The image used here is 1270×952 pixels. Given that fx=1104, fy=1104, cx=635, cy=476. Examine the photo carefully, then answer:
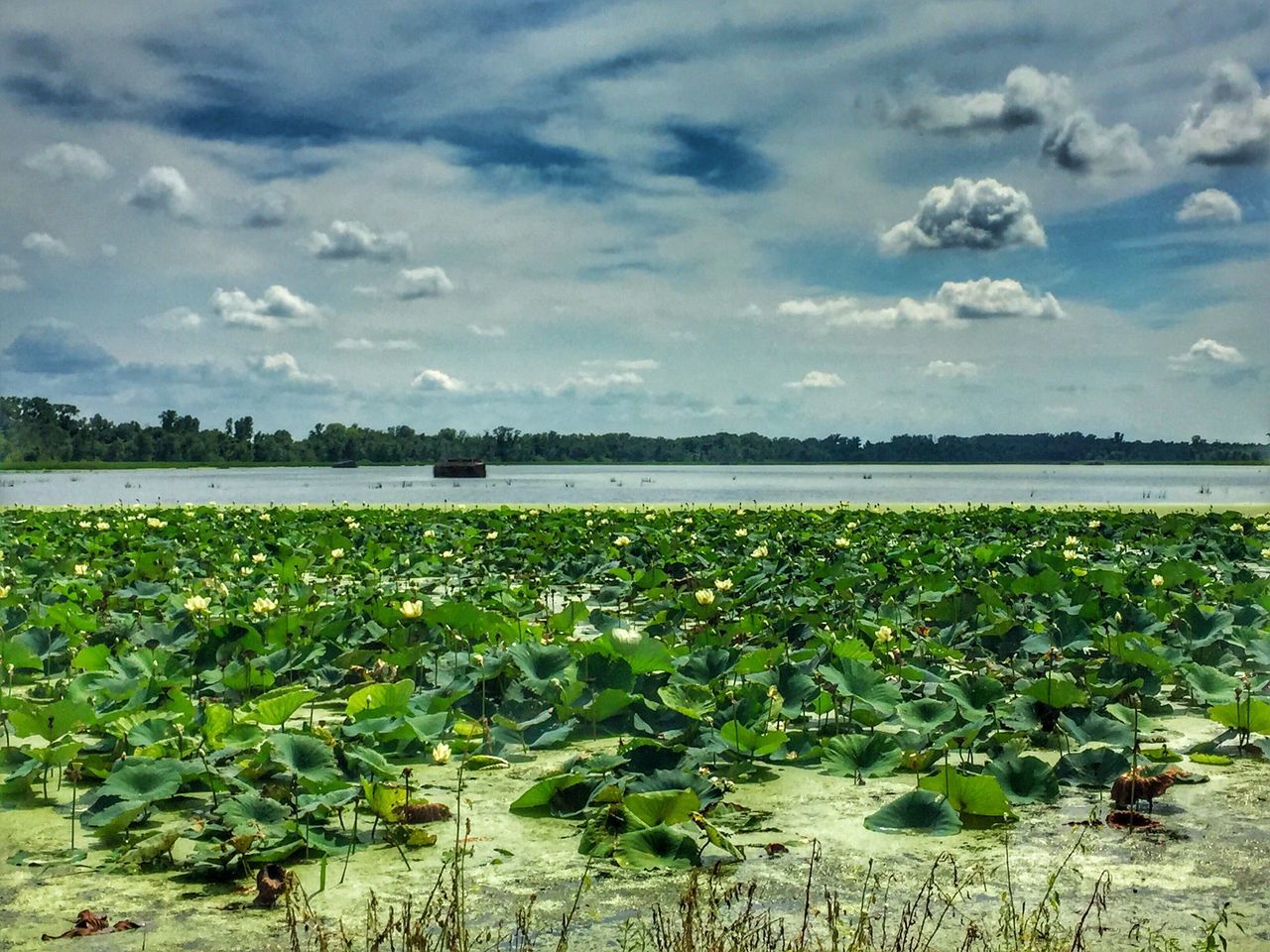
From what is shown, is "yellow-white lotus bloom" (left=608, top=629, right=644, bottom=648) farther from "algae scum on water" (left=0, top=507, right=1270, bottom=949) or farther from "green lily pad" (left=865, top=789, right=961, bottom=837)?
"green lily pad" (left=865, top=789, right=961, bottom=837)

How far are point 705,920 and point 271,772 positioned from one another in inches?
85.9

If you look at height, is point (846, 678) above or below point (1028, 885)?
above

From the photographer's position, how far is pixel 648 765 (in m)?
4.07

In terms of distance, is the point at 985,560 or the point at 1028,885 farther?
the point at 985,560

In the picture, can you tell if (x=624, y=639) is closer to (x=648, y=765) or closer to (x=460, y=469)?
(x=648, y=765)

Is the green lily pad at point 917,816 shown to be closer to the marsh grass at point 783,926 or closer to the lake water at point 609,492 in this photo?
the marsh grass at point 783,926

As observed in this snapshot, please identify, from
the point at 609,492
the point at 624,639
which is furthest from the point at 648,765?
the point at 609,492

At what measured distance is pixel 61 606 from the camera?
271 inches

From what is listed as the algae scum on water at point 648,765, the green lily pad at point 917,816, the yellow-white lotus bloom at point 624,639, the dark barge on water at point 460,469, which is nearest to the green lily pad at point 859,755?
the algae scum on water at point 648,765

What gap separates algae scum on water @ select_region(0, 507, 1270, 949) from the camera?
10.3ft

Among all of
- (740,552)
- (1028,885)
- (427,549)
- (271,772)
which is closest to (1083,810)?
(1028,885)

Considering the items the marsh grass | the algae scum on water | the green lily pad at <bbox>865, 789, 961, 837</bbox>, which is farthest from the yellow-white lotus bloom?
the marsh grass

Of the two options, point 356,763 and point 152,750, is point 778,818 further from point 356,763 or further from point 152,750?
point 152,750

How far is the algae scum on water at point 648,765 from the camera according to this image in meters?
3.15
